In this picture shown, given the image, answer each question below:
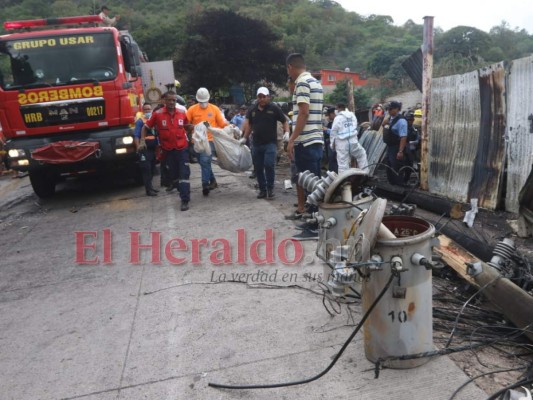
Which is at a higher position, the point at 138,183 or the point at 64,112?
the point at 64,112

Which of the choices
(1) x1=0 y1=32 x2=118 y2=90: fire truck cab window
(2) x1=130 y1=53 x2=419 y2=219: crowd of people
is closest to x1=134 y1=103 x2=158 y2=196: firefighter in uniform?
(2) x1=130 y1=53 x2=419 y2=219: crowd of people

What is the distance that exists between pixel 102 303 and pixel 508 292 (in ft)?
11.1

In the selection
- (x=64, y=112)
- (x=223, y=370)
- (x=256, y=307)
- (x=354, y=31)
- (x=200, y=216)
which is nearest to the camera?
(x=223, y=370)

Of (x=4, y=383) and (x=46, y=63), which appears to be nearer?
(x=4, y=383)

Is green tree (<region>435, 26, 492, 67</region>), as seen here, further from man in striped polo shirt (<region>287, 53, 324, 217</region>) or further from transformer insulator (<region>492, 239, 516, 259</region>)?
transformer insulator (<region>492, 239, 516, 259</region>)

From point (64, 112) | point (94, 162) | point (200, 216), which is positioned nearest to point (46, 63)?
point (64, 112)

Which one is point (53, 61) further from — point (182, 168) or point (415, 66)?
point (415, 66)

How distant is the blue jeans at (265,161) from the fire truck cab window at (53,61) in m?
3.17

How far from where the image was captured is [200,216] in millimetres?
6289

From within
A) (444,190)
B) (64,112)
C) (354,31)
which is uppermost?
(354,31)

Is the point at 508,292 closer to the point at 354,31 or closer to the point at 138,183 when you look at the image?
the point at 138,183

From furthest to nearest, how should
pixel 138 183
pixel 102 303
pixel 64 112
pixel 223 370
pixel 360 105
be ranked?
pixel 360 105 → pixel 138 183 → pixel 64 112 → pixel 102 303 → pixel 223 370

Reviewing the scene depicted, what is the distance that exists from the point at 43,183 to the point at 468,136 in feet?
27.3

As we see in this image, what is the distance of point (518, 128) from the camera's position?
6.43 meters
